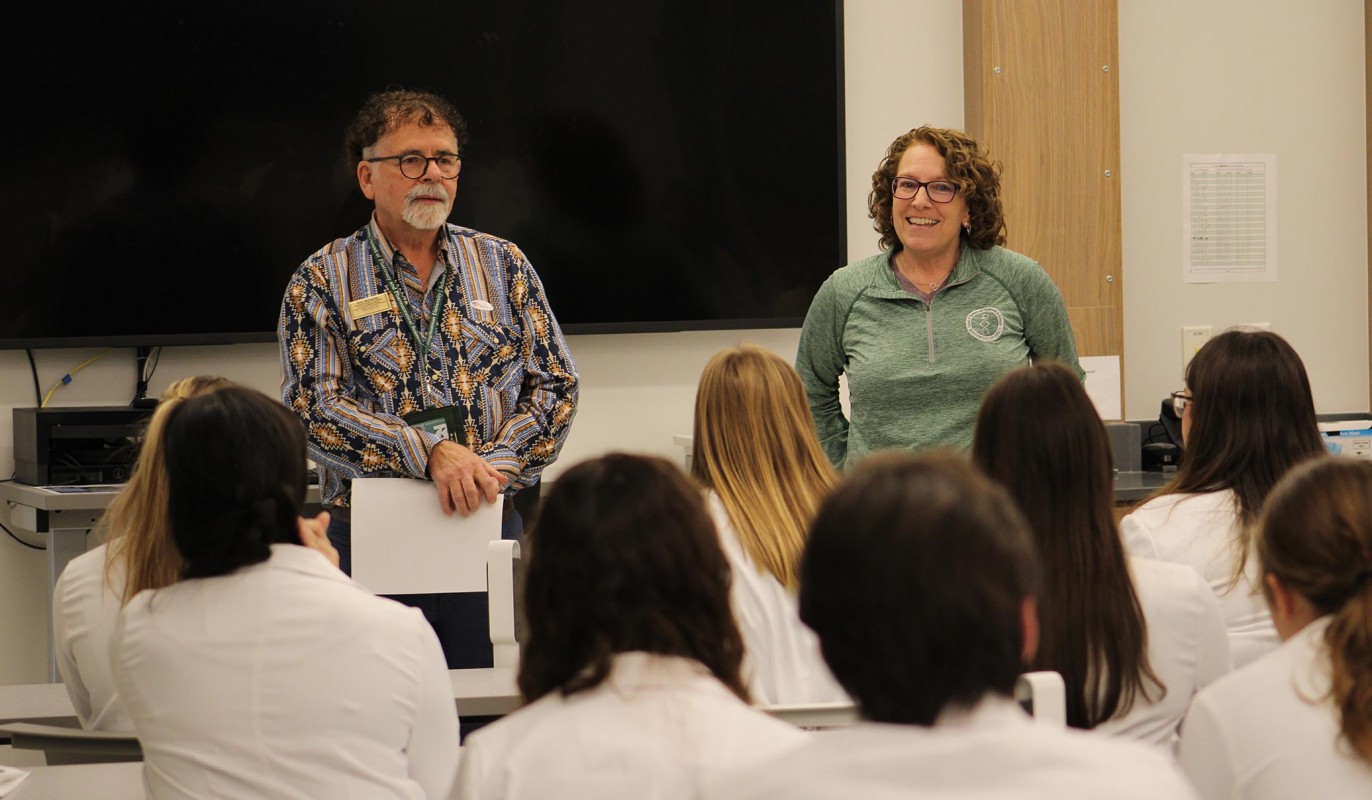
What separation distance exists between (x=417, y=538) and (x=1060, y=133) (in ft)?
9.76

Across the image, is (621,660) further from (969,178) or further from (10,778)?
(969,178)

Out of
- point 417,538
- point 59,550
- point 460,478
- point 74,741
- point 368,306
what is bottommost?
point 59,550

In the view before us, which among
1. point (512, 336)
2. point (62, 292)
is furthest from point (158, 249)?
point (512, 336)

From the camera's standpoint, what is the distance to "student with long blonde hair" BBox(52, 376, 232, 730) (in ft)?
6.41

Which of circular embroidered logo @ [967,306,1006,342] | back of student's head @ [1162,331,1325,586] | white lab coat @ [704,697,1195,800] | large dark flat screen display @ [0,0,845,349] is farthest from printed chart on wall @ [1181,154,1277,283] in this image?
white lab coat @ [704,697,1195,800]

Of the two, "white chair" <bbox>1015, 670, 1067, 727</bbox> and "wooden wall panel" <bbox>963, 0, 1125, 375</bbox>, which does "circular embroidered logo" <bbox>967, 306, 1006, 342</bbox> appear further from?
"white chair" <bbox>1015, 670, 1067, 727</bbox>

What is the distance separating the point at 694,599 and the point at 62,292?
3442 mm

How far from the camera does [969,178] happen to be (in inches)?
127

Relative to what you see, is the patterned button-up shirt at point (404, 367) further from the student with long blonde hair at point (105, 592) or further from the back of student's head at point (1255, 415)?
the back of student's head at point (1255, 415)

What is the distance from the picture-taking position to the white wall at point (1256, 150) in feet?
16.6

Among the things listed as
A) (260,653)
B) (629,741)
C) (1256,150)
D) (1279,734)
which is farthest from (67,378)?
(1256,150)

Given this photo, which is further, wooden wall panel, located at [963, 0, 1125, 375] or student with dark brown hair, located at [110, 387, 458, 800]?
wooden wall panel, located at [963, 0, 1125, 375]

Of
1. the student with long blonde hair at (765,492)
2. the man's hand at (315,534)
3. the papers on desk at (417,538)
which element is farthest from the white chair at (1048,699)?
the papers on desk at (417,538)

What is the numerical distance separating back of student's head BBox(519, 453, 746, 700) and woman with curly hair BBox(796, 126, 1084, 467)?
1846 millimetres
